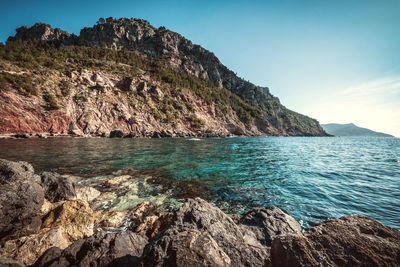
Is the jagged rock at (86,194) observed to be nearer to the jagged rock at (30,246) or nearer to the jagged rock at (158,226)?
the jagged rock at (30,246)

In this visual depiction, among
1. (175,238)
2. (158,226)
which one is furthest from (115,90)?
(175,238)

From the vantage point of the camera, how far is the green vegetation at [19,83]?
96.3 feet

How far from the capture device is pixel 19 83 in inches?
1213

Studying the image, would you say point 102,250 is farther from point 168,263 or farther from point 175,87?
point 175,87

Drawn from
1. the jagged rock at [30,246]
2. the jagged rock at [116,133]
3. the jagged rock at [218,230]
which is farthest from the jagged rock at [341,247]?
the jagged rock at [116,133]

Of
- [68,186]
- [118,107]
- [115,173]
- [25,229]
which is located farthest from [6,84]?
[25,229]

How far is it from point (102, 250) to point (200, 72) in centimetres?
11817

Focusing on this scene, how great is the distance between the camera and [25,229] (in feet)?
13.8

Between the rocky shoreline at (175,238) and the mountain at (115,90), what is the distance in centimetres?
3650

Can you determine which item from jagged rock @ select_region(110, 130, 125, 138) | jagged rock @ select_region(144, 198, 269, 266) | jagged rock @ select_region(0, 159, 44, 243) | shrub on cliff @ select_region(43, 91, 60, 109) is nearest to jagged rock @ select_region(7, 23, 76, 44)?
shrub on cliff @ select_region(43, 91, 60, 109)

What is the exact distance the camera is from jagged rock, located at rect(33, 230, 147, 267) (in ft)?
8.89

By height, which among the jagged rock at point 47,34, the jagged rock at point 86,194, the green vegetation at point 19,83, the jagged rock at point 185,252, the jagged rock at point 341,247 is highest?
the jagged rock at point 47,34

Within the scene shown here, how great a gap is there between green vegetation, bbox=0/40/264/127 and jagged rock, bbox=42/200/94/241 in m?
43.9

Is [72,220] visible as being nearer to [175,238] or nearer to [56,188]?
[56,188]
